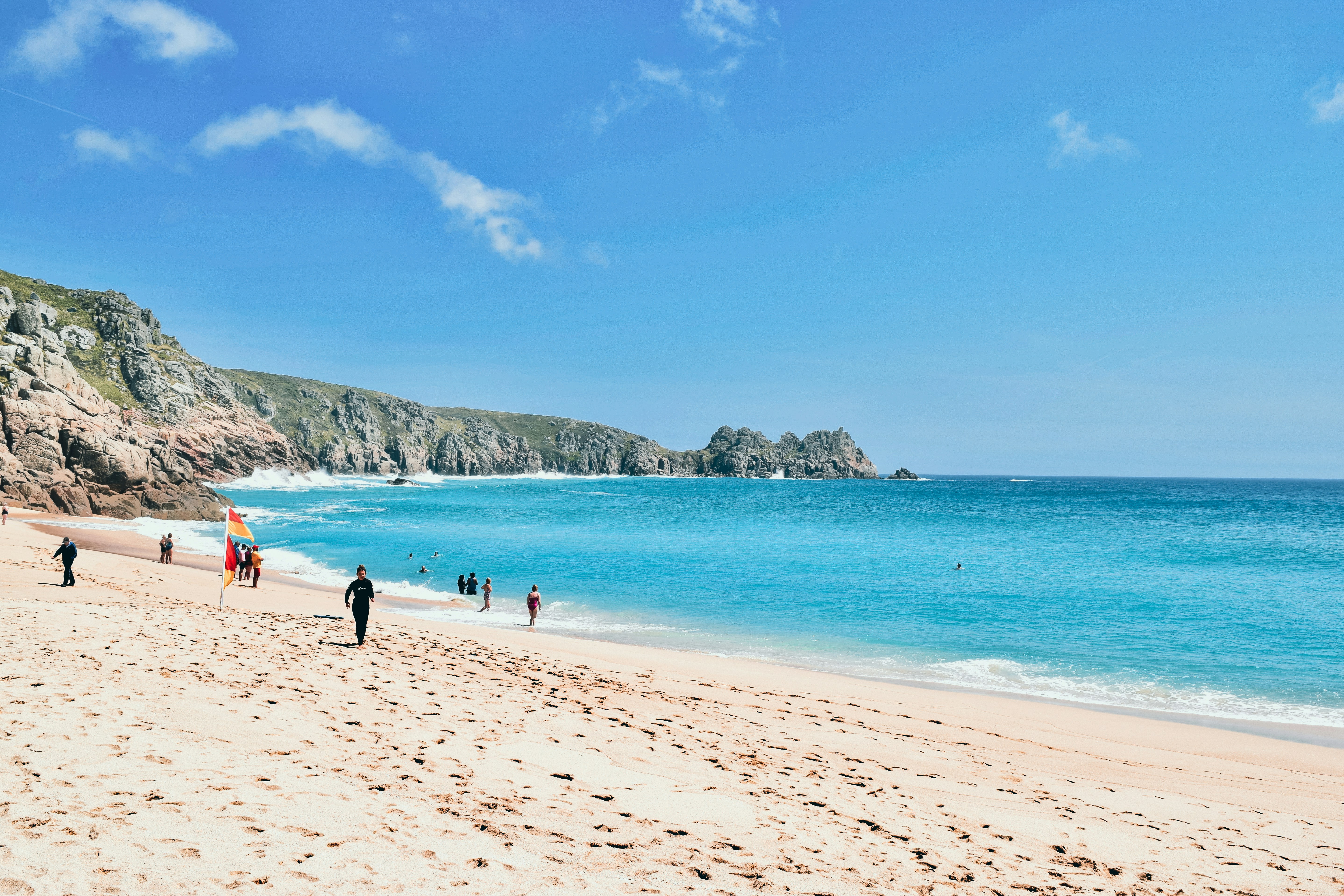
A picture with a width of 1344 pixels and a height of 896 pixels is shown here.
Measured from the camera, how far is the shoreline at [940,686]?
13.8 m

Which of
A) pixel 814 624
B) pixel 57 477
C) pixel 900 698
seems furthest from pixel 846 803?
pixel 57 477

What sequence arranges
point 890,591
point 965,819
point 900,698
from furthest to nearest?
1. point 890,591
2. point 900,698
3. point 965,819

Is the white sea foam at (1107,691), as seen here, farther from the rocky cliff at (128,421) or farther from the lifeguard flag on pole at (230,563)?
the rocky cliff at (128,421)

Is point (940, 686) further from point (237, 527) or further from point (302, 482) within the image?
point (302, 482)

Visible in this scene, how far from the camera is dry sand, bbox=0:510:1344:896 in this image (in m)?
5.38

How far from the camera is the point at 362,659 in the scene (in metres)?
12.8

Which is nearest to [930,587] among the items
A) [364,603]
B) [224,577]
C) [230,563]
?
[364,603]

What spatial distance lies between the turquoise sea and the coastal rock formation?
24.5 ft

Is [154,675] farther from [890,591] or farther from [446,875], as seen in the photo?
[890,591]

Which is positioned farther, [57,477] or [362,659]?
[57,477]

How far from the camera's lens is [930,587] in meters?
32.1

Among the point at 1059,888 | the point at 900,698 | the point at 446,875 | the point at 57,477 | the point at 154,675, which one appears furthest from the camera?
the point at 57,477

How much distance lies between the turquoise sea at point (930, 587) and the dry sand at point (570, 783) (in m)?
5.04

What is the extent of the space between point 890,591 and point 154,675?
94.2 ft
